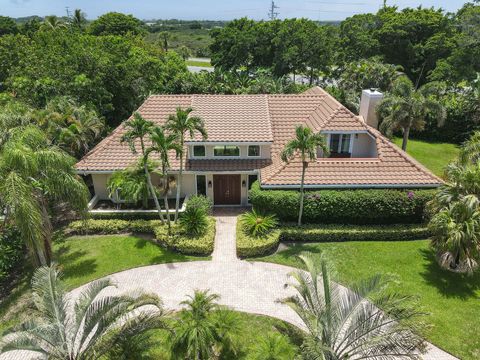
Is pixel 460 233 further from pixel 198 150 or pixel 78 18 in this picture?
pixel 78 18

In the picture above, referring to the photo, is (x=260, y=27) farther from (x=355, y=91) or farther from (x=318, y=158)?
(x=318, y=158)

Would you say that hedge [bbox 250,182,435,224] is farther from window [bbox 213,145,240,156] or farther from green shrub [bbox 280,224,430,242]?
window [bbox 213,145,240,156]

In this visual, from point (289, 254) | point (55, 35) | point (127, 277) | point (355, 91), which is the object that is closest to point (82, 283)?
point (127, 277)

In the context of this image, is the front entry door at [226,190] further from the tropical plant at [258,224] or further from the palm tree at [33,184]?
the palm tree at [33,184]

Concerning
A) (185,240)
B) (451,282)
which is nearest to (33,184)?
(185,240)

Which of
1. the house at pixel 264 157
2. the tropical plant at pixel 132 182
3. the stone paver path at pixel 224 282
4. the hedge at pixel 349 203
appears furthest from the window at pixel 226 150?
the stone paver path at pixel 224 282

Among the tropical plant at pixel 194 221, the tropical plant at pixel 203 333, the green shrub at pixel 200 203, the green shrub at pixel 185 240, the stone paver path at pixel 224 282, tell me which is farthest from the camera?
the green shrub at pixel 200 203
